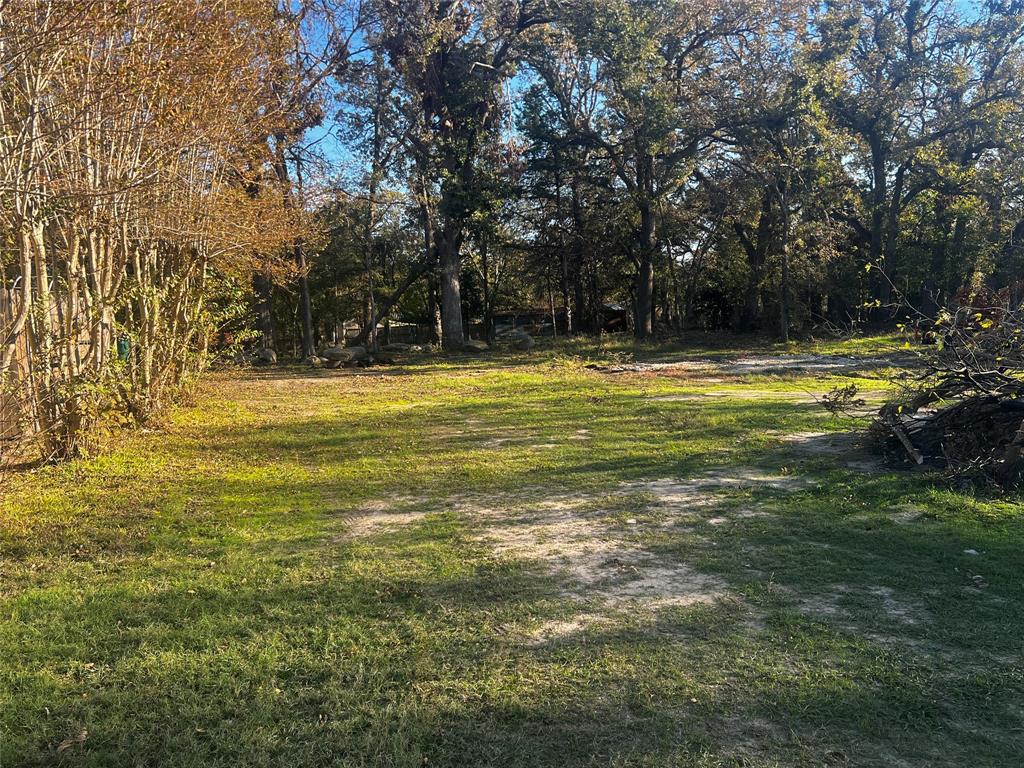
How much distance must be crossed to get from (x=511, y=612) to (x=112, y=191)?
3999 millimetres

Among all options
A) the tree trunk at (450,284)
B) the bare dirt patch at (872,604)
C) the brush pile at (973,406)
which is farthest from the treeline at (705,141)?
the bare dirt patch at (872,604)

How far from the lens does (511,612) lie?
3568mm

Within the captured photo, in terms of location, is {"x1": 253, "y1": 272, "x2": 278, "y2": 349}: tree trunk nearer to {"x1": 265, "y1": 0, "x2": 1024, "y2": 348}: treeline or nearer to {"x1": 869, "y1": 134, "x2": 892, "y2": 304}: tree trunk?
{"x1": 265, "y1": 0, "x2": 1024, "y2": 348}: treeline

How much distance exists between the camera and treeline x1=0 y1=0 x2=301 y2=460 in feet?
18.2

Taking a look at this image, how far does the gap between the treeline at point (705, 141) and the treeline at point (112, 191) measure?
13.1 m

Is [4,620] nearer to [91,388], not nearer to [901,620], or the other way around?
[91,388]

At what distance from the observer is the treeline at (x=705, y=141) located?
77.2 ft

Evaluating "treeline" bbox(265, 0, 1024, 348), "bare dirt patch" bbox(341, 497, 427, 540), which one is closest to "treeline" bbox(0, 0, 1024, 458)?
"treeline" bbox(265, 0, 1024, 348)

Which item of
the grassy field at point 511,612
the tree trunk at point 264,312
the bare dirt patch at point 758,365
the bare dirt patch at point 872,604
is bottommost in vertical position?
the bare dirt patch at point 872,604

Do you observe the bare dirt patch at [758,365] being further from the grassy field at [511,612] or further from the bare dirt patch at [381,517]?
the bare dirt patch at [381,517]

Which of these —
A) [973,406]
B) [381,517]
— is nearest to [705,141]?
[973,406]

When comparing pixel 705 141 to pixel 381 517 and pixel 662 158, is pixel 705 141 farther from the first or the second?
pixel 381 517

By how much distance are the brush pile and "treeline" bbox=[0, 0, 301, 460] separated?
696 cm

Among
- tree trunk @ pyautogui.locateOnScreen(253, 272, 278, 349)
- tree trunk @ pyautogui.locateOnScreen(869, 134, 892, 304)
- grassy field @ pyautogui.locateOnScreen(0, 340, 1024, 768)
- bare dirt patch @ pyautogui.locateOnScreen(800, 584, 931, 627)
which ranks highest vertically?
tree trunk @ pyautogui.locateOnScreen(869, 134, 892, 304)
